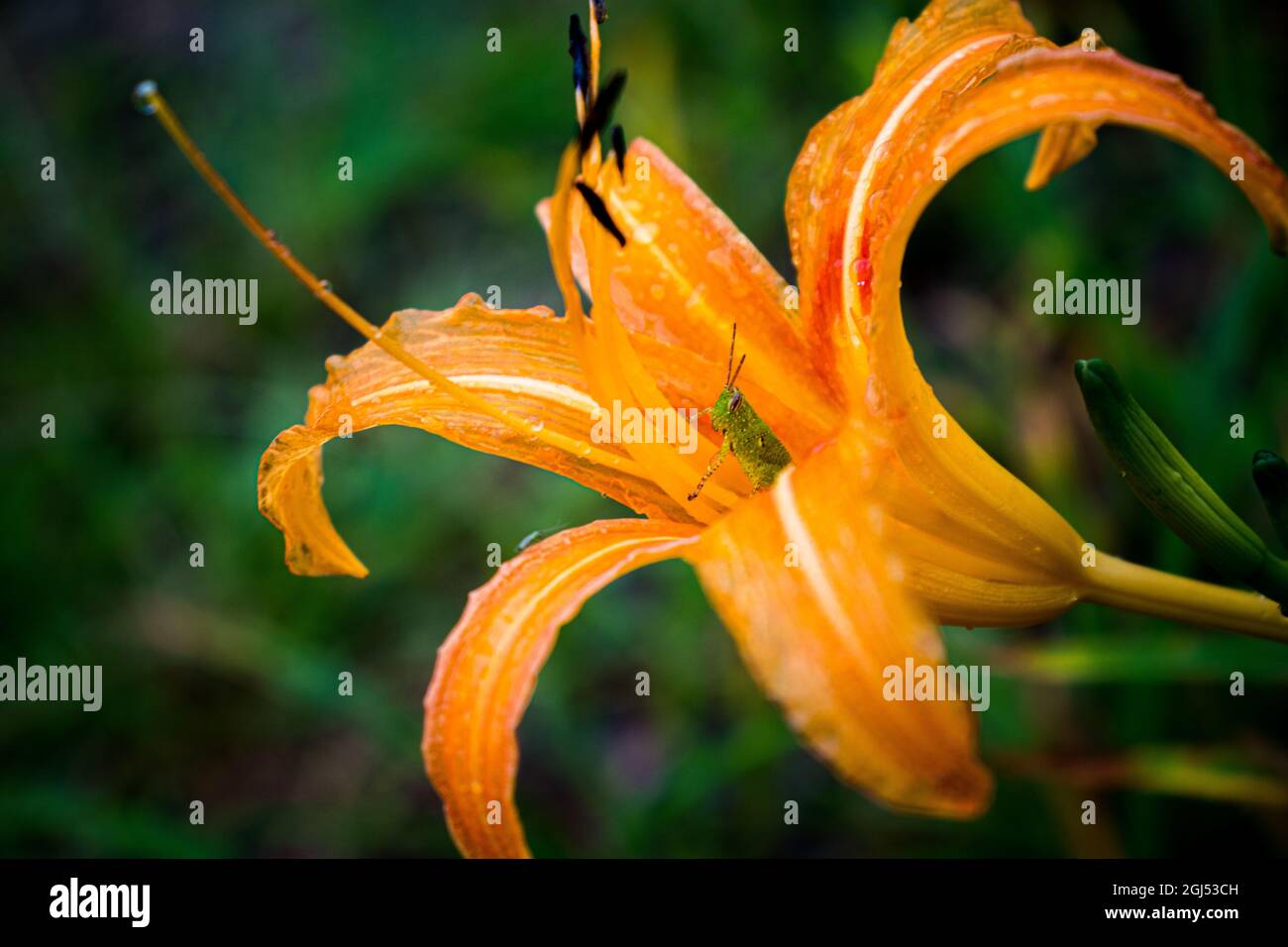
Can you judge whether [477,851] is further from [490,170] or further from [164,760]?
[490,170]

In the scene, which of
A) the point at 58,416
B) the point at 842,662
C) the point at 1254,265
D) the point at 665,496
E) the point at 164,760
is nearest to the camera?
the point at 842,662

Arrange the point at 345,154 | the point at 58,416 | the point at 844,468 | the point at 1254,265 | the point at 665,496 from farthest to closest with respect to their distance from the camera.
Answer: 1. the point at 345,154
2. the point at 58,416
3. the point at 1254,265
4. the point at 665,496
5. the point at 844,468

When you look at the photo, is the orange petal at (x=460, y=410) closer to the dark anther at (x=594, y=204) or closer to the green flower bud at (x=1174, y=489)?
the dark anther at (x=594, y=204)

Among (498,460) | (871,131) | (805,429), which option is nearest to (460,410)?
(805,429)

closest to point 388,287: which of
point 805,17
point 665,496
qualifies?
point 805,17

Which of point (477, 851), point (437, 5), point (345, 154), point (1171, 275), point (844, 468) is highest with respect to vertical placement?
point (437, 5)

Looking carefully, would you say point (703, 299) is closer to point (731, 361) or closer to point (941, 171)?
point (731, 361)
